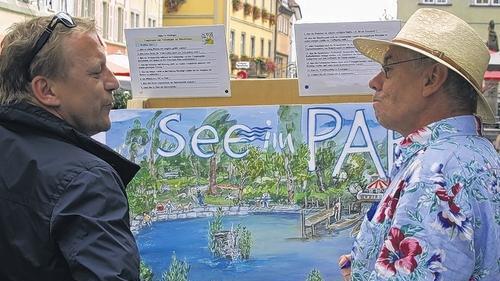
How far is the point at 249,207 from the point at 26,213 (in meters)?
1.90

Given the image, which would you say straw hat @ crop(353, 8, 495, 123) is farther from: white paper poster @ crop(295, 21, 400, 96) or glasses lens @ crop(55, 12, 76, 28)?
white paper poster @ crop(295, 21, 400, 96)

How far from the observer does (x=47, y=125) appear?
1.63m

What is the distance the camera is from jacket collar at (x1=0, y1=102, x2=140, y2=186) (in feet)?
5.35

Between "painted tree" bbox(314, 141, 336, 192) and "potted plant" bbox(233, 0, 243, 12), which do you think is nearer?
"painted tree" bbox(314, 141, 336, 192)

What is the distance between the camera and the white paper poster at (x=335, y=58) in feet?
10.8

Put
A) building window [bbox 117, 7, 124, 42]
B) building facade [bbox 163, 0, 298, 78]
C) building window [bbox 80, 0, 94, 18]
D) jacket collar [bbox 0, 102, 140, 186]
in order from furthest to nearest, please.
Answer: building facade [bbox 163, 0, 298, 78] → building window [bbox 117, 7, 124, 42] → building window [bbox 80, 0, 94, 18] → jacket collar [bbox 0, 102, 140, 186]

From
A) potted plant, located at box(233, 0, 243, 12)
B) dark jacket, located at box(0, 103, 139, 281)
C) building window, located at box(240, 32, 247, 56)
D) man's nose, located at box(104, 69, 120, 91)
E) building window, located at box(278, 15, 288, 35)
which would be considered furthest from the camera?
building window, located at box(278, 15, 288, 35)

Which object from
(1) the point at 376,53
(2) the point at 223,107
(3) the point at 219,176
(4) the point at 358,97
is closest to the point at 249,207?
(3) the point at 219,176

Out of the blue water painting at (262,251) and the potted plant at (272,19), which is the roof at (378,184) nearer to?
the blue water painting at (262,251)

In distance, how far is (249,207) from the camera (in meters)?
3.40

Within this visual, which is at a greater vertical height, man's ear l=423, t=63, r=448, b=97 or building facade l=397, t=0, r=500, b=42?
building facade l=397, t=0, r=500, b=42

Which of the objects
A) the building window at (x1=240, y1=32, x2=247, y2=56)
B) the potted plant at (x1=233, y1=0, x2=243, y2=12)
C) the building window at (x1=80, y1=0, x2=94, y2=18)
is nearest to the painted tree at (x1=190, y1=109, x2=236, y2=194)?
the building window at (x1=80, y1=0, x2=94, y2=18)

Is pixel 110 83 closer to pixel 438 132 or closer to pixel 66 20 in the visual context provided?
pixel 66 20

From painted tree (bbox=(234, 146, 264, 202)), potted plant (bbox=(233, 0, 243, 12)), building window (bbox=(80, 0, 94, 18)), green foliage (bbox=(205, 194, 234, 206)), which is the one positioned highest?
potted plant (bbox=(233, 0, 243, 12))
